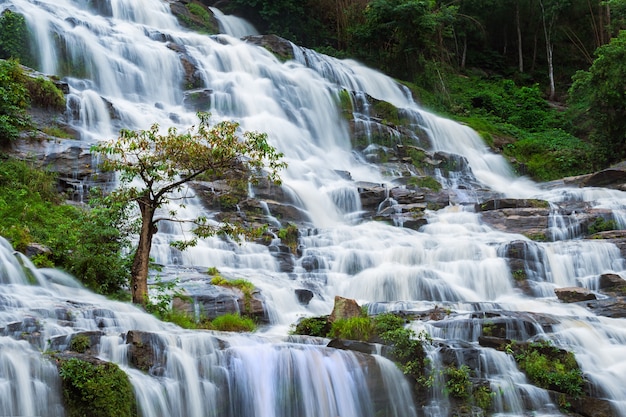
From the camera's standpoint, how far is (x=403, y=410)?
9.01 metres

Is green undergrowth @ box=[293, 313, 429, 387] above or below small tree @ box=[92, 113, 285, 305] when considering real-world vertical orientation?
below

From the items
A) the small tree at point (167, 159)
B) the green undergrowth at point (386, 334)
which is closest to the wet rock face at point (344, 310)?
the green undergrowth at point (386, 334)

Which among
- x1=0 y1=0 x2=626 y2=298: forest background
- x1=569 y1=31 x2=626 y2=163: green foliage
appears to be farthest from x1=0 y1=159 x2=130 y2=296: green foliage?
x1=569 y1=31 x2=626 y2=163: green foliage

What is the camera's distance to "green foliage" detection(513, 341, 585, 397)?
9.48 m

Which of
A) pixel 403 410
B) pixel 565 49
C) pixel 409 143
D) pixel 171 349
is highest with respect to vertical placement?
pixel 565 49

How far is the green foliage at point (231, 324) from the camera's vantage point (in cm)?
Result: 1137

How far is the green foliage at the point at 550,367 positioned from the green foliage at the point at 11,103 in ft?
43.0

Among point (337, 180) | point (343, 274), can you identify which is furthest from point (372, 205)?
point (343, 274)

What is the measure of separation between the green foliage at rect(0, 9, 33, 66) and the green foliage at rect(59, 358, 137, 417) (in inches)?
713

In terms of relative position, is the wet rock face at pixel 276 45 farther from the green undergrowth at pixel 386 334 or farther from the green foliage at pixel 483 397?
the green foliage at pixel 483 397

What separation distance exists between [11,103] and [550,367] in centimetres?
1439

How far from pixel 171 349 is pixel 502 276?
8.84 meters

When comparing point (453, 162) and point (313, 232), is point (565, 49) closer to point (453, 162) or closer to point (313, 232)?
point (453, 162)

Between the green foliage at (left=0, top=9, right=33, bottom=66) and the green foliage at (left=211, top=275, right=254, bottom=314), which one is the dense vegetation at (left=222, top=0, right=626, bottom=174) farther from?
the green foliage at (left=211, top=275, right=254, bottom=314)
